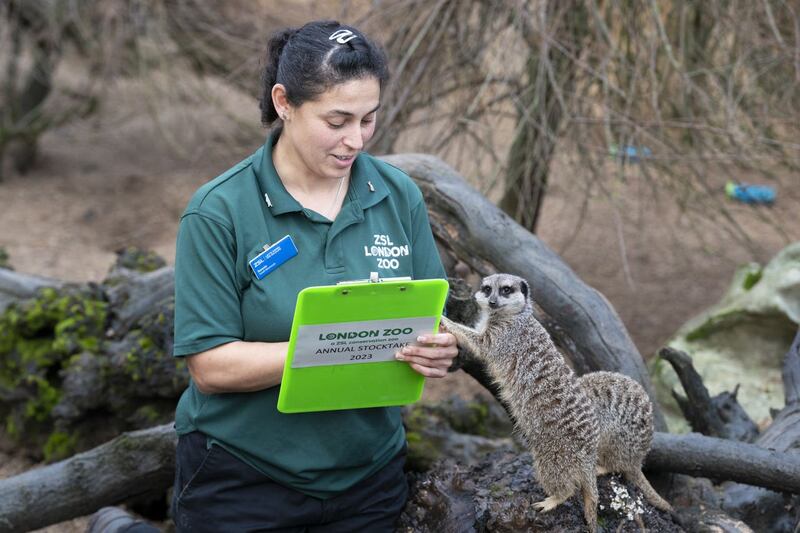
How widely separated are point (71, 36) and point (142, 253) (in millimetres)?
3782

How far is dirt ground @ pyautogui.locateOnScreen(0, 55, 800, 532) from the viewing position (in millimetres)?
5898

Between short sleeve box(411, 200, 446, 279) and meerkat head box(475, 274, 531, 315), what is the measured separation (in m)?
0.26

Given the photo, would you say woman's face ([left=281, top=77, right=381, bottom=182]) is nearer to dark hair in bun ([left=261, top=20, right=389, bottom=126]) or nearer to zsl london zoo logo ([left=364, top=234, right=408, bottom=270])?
dark hair in bun ([left=261, top=20, right=389, bottom=126])

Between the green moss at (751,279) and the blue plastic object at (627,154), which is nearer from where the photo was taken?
the blue plastic object at (627,154)

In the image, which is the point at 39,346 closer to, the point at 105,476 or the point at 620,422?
the point at 105,476

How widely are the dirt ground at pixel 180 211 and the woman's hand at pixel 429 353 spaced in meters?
2.82

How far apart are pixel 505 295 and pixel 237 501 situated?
2.73ft

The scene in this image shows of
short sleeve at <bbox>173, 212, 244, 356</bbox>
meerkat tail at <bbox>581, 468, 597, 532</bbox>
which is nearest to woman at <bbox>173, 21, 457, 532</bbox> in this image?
short sleeve at <bbox>173, 212, 244, 356</bbox>

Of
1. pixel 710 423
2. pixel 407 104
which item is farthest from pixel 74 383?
pixel 710 423

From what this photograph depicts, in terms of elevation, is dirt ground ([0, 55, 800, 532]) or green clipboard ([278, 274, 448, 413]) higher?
green clipboard ([278, 274, 448, 413])

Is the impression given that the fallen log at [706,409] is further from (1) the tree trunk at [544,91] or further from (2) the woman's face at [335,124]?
(2) the woman's face at [335,124]

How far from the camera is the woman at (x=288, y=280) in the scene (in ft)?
6.17

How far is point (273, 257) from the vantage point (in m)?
1.91

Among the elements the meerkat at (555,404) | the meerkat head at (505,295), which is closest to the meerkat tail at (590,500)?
the meerkat at (555,404)
